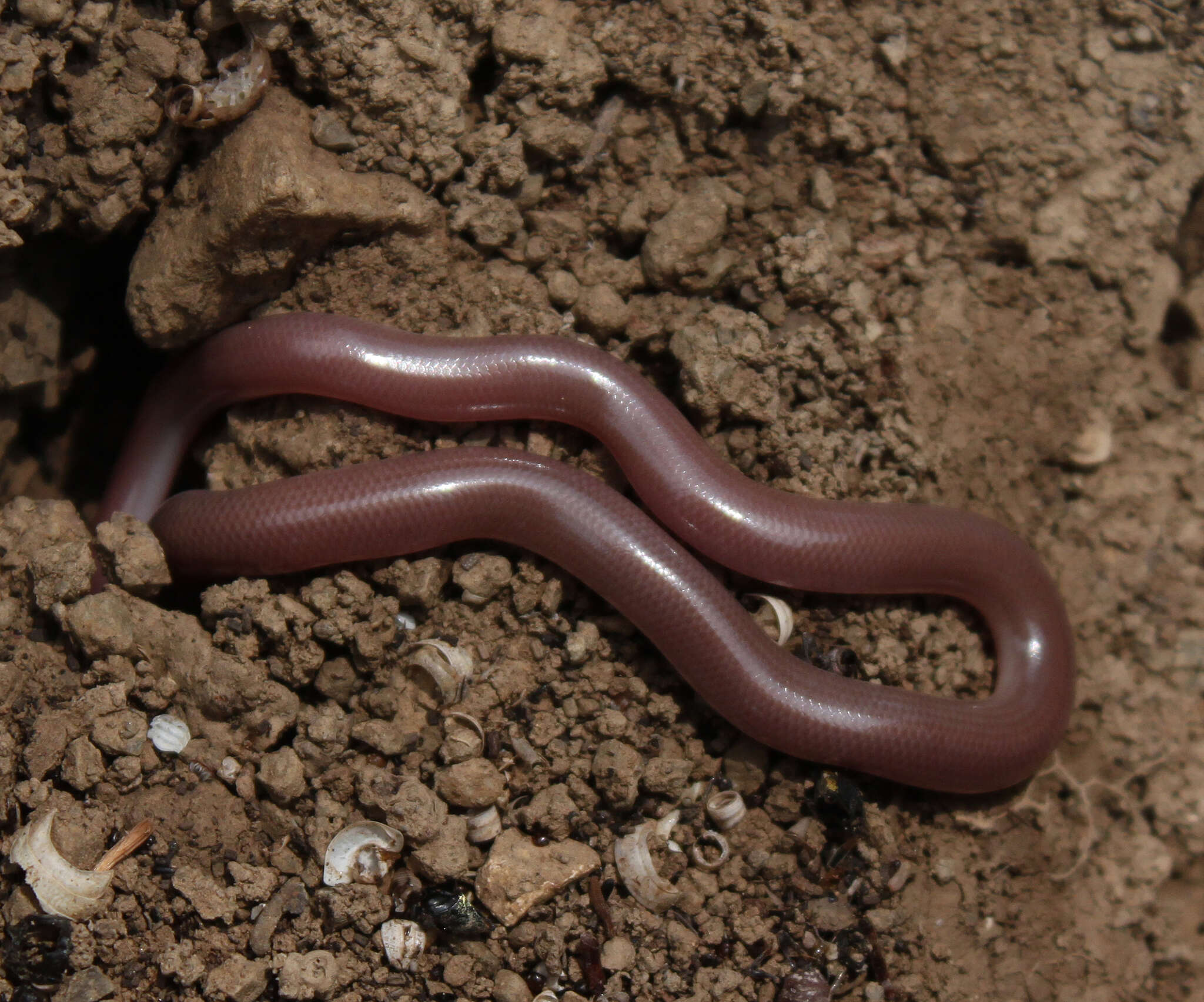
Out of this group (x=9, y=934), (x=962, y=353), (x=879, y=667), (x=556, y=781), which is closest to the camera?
(x=9, y=934)

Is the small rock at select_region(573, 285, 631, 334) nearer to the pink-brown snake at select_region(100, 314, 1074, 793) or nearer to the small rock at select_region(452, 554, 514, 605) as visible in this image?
the pink-brown snake at select_region(100, 314, 1074, 793)

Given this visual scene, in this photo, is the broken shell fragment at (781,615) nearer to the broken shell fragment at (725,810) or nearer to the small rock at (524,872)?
the broken shell fragment at (725,810)

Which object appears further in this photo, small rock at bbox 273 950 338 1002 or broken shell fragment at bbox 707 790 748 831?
broken shell fragment at bbox 707 790 748 831

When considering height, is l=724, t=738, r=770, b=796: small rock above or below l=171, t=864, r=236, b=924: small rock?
below

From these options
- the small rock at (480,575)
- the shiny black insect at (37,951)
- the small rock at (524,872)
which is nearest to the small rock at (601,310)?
the small rock at (480,575)

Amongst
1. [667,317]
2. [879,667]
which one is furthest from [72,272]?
[879,667]

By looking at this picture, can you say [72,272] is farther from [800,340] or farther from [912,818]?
[912,818]

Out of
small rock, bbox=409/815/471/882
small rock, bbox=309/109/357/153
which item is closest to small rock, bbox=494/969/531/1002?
small rock, bbox=409/815/471/882
